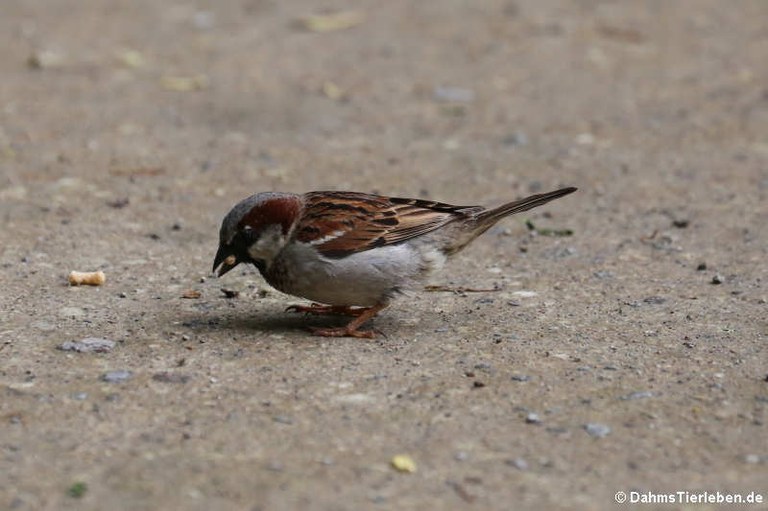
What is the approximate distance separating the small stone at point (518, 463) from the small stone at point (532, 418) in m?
0.34

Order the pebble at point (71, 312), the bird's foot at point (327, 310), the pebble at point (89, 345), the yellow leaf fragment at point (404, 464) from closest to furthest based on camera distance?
the yellow leaf fragment at point (404, 464)
the pebble at point (89, 345)
the pebble at point (71, 312)
the bird's foot at point (327, 310)

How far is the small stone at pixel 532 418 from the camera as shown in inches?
179

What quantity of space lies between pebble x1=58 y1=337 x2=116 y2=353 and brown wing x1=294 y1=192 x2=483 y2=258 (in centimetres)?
99

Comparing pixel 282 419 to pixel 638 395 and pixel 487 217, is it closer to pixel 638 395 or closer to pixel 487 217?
pixel 638 395

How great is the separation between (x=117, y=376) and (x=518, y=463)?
178 centimetres

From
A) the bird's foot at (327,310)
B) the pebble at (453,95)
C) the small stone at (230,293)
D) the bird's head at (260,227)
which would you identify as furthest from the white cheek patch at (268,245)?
the pebble at (453,95)

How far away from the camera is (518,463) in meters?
4.20

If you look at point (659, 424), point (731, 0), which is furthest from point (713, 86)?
point (659, 424)

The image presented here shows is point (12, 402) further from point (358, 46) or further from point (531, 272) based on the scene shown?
point (358, 46)

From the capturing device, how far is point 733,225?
7352mm

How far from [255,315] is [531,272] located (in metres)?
1.66

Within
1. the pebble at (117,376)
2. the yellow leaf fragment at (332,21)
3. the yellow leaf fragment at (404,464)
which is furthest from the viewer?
the yellow leaf fragment at (332,21)

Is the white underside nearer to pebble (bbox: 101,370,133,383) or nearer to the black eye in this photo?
the black eye

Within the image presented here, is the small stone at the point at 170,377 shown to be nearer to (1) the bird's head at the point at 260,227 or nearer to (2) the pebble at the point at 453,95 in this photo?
(1) the bird's head at the point at 260,227
